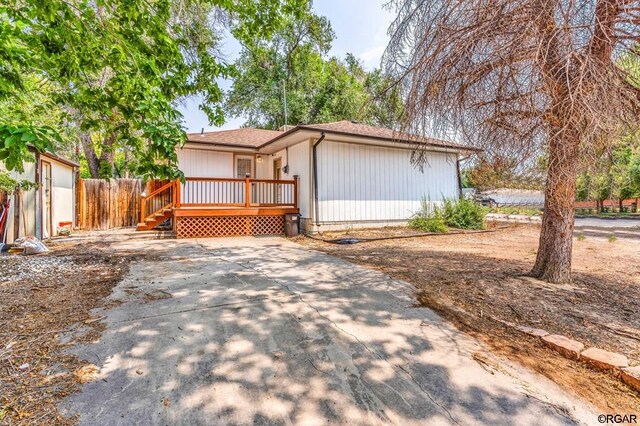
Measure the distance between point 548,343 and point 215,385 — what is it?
8.73 ft

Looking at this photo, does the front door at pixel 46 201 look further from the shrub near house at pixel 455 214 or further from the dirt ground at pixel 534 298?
the shrub near house at pixel 455 214

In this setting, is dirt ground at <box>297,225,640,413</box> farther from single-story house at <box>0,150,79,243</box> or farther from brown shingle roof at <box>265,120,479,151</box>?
single-story house at <box>0,150,79,243</box>

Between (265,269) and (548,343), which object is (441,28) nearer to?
(548,343)

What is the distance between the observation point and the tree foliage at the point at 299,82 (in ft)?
64.2

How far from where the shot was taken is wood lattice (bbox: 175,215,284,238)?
28.6ft

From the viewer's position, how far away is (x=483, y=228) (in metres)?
10.7

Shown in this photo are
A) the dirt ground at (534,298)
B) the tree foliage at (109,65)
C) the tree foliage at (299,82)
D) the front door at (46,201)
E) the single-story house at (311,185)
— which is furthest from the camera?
the tree foliage at (299,82)

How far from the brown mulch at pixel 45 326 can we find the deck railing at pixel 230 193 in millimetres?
4151

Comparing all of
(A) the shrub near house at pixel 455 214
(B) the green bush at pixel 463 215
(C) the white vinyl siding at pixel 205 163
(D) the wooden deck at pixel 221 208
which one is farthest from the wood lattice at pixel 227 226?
(B) the green bush at pixel 463 215

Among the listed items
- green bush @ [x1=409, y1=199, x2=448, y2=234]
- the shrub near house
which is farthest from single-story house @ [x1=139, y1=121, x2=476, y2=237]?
the shrub near house

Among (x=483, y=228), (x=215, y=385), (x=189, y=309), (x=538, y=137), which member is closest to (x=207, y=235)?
(x=189, y=309)

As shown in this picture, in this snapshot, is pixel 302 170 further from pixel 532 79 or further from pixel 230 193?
pixel 532 79

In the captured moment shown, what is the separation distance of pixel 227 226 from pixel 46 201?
484cm

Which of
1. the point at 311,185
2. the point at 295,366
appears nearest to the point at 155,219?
the point at 311,185
